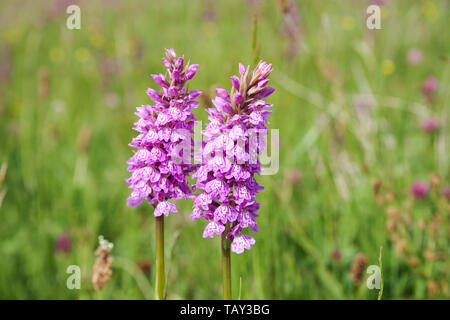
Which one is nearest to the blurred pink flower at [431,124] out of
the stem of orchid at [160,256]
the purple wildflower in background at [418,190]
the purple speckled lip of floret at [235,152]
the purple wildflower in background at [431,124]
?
the purple wildflower in background at [431,124]

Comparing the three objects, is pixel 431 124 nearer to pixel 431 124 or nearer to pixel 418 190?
pixel 431 124

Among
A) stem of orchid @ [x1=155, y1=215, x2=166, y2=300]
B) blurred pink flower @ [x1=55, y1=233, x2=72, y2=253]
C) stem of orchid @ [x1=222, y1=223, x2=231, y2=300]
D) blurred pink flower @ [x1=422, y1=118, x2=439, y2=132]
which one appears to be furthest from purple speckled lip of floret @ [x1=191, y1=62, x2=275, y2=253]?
blurred pink flower @ [x1=422, y1=118, x2=439, y2=132]

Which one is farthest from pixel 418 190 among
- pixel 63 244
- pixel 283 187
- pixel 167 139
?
pixel 63 244

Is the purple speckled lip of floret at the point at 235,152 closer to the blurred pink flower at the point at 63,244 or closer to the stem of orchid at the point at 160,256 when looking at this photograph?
the stem of orchid at the point at 160,256

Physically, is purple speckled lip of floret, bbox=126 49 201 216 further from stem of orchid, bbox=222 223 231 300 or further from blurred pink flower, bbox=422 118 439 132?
blurred pink flower, bbox=422 118 439 132

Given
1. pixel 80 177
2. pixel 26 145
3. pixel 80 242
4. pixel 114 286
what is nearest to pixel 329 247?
pixel 114 286

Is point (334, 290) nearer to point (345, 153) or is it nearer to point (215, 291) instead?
point (215, 291)
